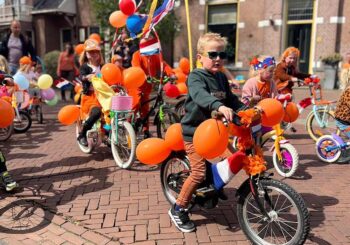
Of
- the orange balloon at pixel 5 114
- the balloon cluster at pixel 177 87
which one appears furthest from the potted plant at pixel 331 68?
the orange balloon at pixel 5 114

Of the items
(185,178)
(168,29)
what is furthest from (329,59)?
(185,178)

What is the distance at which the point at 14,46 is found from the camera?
8875mm

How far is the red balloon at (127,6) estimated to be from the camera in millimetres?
6461

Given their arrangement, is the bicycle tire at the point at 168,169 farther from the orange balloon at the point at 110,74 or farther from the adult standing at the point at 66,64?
the adult standing at the point at 66,64

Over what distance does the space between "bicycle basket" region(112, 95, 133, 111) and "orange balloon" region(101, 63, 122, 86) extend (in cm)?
27

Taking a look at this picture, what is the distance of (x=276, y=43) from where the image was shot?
A: 16.6 metres

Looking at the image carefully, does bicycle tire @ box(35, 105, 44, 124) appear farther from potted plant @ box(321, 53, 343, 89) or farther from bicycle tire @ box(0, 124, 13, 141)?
potted plant @ box(321, 53, 343, 89)

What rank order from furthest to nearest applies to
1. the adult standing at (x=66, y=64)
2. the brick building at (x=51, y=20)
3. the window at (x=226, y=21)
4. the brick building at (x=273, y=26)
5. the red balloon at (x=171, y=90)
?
1. the brick building at (x=51, y=20)
2. the window at (x=226, y=21)
3. the brick building at (x=273, y=26)
4. the adult standing at (x=66, y=64)
5. the red balloon at (x=171, y=90)

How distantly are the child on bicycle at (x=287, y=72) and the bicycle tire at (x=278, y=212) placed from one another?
3.72m

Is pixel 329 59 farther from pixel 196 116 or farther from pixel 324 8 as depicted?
pixel 196 116

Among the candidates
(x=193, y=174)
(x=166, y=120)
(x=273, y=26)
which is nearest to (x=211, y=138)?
(x=193, y=174)

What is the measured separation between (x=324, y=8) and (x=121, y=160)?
13524 mm

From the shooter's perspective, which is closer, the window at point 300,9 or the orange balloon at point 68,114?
the orange balloon at point 68,114

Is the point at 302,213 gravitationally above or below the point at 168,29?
below
